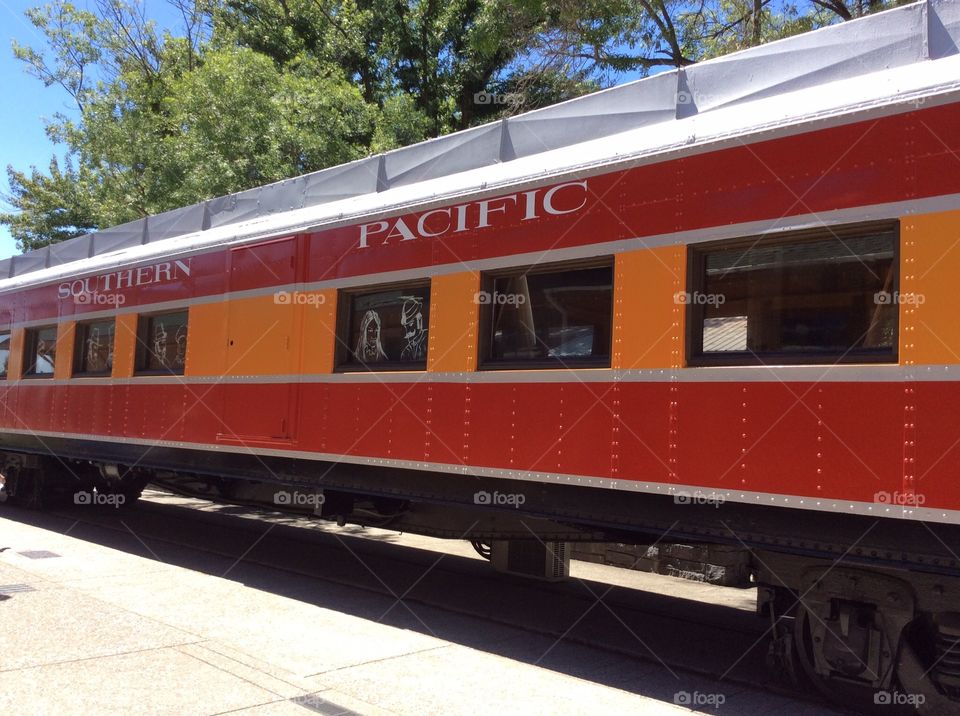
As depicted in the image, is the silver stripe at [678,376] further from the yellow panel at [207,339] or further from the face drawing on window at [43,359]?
the face drawing on window at [43,359]

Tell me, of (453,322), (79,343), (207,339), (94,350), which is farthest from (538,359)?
(79,343)

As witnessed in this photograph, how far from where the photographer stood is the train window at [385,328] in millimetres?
6121

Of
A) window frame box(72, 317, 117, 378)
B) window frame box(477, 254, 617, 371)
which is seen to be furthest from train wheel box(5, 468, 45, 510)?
window frame box(477, 254, 617, 371)

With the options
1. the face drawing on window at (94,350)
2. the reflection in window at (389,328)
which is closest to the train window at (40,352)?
the face drawing on window at (94,350)

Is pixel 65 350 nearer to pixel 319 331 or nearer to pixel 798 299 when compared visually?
pixel 319 331

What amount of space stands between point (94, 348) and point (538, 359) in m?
6.71

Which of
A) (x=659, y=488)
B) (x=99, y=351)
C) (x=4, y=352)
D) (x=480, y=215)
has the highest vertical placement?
(x=480, y=215)

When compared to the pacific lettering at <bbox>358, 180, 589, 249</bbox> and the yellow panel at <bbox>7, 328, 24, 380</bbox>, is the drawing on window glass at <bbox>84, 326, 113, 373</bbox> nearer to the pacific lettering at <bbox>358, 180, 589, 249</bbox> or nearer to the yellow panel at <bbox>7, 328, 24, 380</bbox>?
the yellow panel at <bbox>7, 328, 24, 380</bbox>

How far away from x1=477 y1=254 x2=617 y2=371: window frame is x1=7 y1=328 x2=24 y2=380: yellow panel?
8.37 metres

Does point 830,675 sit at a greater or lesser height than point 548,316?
lesser

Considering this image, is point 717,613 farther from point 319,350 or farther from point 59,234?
point 59,234

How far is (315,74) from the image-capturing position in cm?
1501

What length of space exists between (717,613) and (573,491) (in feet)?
9.00

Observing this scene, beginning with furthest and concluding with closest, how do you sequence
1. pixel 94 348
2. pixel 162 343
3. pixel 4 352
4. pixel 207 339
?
pixel 4 352 → pixel 94 348 → pixel 162 343 → pixel 207 339
